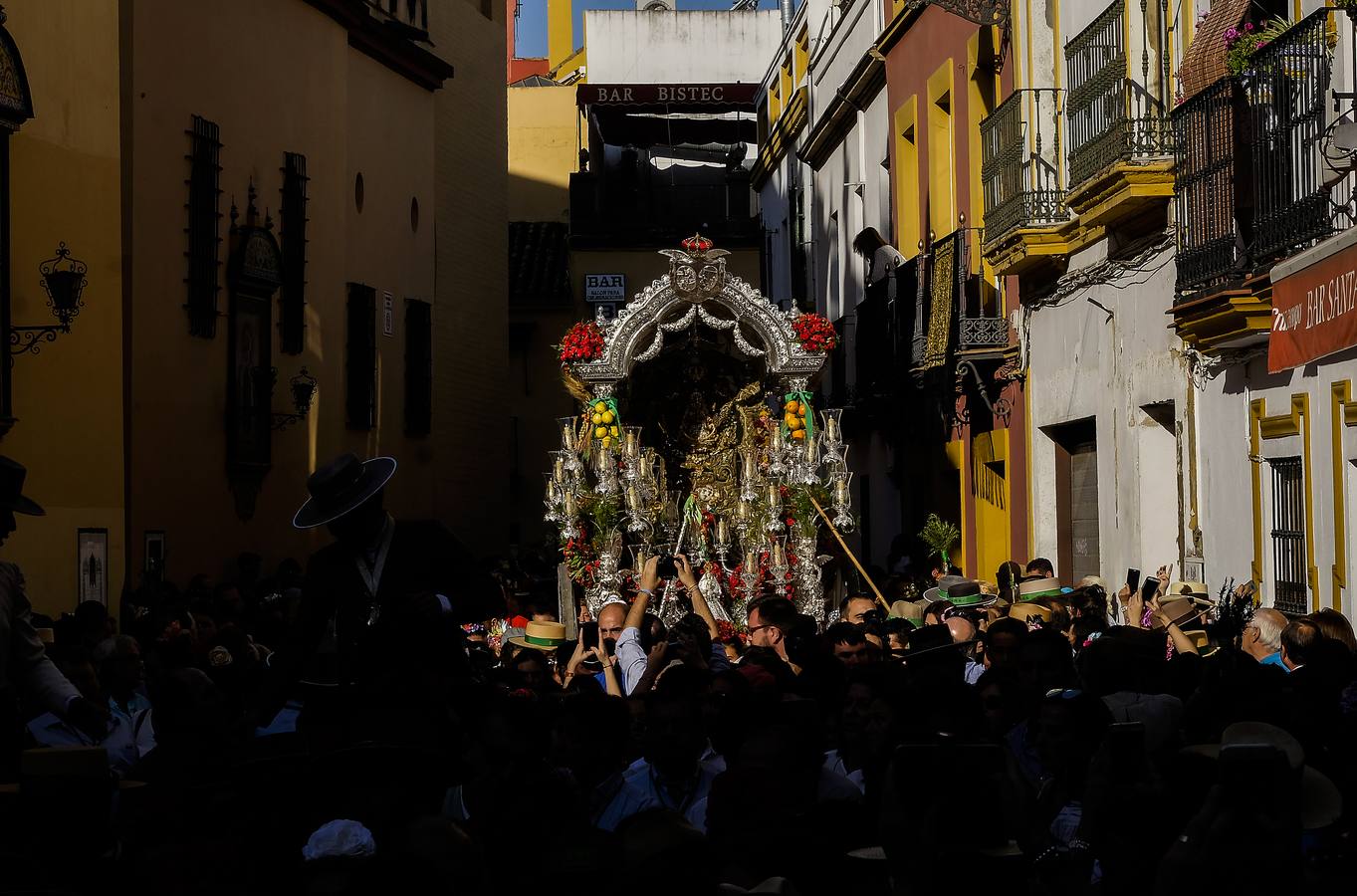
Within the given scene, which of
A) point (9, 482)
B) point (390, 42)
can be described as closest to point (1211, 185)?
point (9, 482)

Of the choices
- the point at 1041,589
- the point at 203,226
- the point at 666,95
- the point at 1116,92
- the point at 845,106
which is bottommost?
the point at 1041,589

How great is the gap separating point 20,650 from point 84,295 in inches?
345

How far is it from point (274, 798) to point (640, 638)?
4574mm

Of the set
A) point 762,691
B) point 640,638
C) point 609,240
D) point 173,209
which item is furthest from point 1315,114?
point 609,240

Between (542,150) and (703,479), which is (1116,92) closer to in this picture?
(703,479)

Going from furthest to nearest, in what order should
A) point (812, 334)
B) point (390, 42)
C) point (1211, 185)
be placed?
point (390, 42) < point (812, 334) < point (1211, 185)

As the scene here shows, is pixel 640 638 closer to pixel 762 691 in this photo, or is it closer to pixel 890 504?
pixel 762 691

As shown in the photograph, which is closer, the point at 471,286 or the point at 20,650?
the point at 20,650

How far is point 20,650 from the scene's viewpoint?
6.35 m

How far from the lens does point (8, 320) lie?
45.5 feet

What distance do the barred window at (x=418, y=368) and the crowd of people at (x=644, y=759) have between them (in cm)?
1534

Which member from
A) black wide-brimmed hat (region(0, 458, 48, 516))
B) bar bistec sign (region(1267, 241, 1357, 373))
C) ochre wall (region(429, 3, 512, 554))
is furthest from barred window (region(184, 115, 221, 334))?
black wide-brimmed hat (region(0, 458, 48, 516))

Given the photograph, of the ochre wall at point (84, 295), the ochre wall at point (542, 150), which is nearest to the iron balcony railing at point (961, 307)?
the ochre wall at point (84, 295)

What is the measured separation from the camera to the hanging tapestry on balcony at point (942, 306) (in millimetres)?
19984
